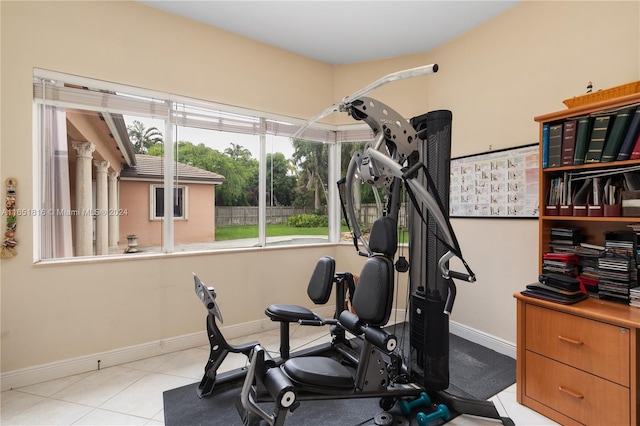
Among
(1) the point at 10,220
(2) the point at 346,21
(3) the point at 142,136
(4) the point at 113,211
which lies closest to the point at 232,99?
(3) the point at 142,136

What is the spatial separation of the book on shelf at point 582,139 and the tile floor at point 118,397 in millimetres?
1651

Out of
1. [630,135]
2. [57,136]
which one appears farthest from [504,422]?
[57,136]

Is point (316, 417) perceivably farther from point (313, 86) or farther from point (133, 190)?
point (313, 86)

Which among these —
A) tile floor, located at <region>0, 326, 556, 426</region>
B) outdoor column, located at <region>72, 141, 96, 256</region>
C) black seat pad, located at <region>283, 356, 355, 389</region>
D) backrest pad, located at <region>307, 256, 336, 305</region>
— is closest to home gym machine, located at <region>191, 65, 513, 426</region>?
black seat pad, located at <region>283, 356, 355, 389</region>

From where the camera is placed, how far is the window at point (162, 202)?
2.86 meters

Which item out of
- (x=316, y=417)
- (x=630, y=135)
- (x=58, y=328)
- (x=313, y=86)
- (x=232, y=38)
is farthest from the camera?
(x=313, y=86)

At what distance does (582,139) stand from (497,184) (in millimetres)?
890

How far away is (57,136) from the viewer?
2461mm

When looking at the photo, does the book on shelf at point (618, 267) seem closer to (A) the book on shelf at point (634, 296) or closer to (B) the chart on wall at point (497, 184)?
(A) the book on shelf at point (634, 296)

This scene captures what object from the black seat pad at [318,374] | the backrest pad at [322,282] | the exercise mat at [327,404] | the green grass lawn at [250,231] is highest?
the green grass lawn at [250,231]

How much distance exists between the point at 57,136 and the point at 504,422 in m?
3.77

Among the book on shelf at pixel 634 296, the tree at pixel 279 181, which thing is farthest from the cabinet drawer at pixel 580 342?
the tree at pixel 279 181

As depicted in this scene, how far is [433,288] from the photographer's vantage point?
207 cm

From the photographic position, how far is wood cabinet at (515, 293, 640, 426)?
1.58m
